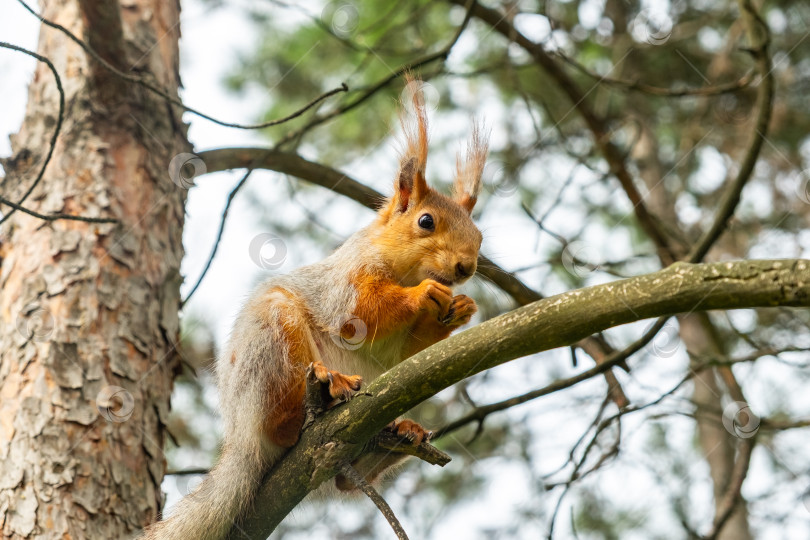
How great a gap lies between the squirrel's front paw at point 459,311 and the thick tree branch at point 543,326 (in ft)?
2.17

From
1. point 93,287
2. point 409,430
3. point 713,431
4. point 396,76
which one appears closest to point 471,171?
point 396,76

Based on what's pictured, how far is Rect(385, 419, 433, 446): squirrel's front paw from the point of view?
282cm

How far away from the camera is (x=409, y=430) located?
288 centimetres

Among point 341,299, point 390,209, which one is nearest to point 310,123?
point 390,209

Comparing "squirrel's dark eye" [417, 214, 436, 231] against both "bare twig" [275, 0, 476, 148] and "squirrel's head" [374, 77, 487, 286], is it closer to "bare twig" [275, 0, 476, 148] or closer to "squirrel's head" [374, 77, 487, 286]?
"squirrel's head" [374, 77, 487, 286]

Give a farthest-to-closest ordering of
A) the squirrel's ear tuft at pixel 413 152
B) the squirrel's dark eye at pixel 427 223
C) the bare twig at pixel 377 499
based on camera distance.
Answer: the squirrel's ear tuft at pixel 413 152
the squirrel's dark eye at pixel 427 223
the bare twig at pixel 377 499

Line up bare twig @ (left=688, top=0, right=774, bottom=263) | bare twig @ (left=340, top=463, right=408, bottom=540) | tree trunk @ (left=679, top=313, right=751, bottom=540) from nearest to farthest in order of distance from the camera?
bare twig @ (left=340, top=463, right=408, bottom=540), bare twig @ (left=688, top=0, right=774, bottom=263), tree trunk @ (left=679, top=313, right=751, bottom=540)

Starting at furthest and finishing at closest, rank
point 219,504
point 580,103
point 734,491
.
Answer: point 580,103 → point 734,491 → point 219,504

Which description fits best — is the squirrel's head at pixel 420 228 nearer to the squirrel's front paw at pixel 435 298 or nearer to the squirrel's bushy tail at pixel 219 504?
the squirrel's front paw at pixel 435 298

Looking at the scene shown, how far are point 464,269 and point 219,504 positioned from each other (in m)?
1.28

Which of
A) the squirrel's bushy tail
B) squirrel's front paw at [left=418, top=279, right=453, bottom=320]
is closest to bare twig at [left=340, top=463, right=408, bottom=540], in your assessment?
the squirrel's bushy tail

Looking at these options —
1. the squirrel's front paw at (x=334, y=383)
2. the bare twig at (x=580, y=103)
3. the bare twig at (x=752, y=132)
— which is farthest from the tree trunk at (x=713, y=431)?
the squirrel's front paw at (x=334, y=383)

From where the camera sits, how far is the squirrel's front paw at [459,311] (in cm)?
296

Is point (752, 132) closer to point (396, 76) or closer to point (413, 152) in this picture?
point (413, 152)
